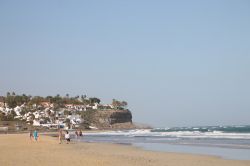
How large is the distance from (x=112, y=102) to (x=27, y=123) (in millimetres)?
51888

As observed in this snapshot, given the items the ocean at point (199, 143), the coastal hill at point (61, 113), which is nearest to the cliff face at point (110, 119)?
the coastal hill at point (61, 113)

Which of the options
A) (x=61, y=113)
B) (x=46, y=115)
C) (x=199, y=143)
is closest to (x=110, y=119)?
(x=61, y=113)

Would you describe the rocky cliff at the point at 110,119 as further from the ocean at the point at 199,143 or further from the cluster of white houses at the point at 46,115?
the ocean at the point at 199,143

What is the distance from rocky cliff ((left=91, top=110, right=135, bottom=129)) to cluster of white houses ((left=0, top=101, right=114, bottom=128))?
22.8 ft

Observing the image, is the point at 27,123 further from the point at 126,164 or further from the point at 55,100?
the point at 126,164

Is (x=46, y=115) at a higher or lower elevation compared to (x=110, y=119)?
higher

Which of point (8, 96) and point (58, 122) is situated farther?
point (8, 96)

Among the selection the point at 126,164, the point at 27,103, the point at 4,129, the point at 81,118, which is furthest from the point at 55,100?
the point at 126,164

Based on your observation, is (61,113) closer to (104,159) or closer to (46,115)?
(46,115)

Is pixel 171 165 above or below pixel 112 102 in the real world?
below

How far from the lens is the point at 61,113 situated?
144m

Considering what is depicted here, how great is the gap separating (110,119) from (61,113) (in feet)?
61.5

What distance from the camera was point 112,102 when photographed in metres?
175

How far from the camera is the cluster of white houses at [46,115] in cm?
13338
